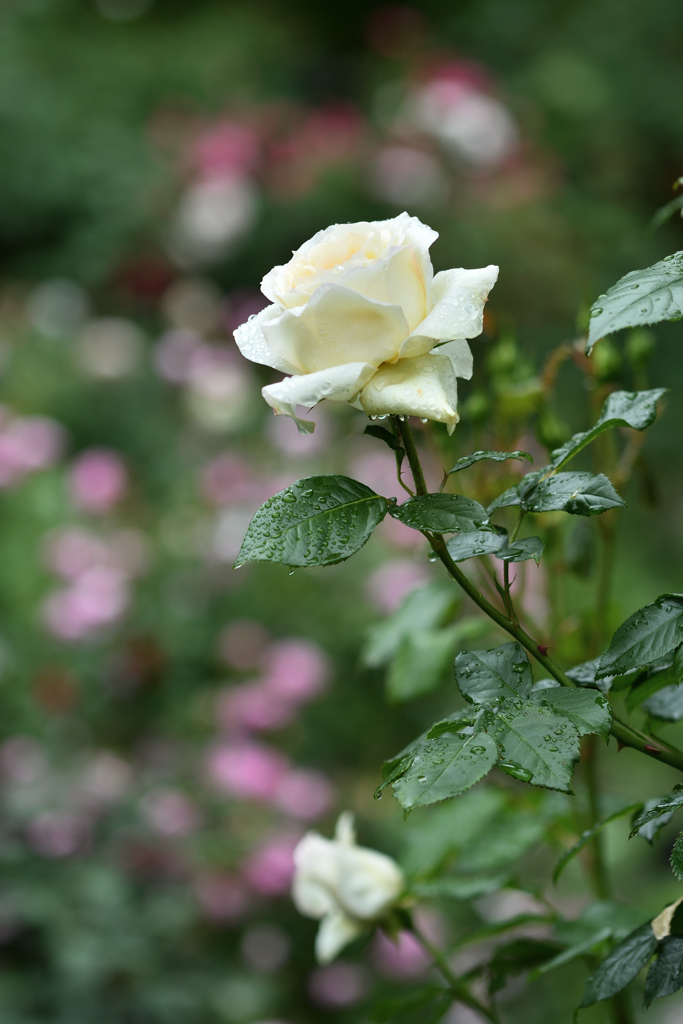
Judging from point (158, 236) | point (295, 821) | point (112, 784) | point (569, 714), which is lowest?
point (295, 821)

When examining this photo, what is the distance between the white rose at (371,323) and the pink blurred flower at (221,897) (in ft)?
4.08

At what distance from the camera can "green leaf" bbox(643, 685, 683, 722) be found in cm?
46

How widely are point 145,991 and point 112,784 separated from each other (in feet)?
1.11

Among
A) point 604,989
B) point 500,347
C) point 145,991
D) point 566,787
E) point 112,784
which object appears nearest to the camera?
point 566,787

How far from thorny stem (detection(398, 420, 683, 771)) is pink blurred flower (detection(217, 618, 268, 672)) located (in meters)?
1.46

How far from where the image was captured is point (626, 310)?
1.11 ft

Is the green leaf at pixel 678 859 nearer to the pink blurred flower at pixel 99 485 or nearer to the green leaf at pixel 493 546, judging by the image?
the green leaf at pixel 493 546

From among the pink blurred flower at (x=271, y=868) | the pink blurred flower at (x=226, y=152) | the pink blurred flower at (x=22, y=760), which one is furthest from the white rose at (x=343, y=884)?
the pink blurred flower at (x=226, y=152)

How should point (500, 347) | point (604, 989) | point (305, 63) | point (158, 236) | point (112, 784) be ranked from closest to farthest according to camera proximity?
1. point (604, 989)
2. point (500, 347)
3. point (112, 784)
4. point (158, 236)
5. point (305, 63)

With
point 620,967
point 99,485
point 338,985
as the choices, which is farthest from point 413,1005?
point 99,485

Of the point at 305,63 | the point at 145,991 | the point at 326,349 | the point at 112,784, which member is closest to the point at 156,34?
the point at 305,63

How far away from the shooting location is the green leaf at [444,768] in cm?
32

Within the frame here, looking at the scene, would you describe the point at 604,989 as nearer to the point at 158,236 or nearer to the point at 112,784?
the point at 112,784

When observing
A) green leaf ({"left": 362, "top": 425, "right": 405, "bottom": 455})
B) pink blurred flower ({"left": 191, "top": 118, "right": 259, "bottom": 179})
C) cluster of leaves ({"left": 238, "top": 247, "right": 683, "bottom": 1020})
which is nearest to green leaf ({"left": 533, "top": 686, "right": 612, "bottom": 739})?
cluster of leaves ({"left": 238, "top": 247, "right": 683, "bottom": 1020})
